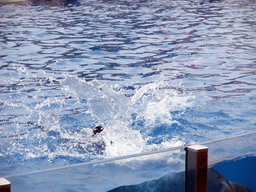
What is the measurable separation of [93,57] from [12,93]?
2.72m

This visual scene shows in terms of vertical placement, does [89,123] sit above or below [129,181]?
below

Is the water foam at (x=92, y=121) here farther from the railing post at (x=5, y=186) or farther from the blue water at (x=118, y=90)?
the railing post at (x=5, y=186)

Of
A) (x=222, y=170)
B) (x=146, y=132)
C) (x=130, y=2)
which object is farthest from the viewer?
(x=130, y=2)

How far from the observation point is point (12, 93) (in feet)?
20.4

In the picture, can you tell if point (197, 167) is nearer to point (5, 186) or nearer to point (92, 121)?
point (5, 186)

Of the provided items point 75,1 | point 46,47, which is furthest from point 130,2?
point 46,47

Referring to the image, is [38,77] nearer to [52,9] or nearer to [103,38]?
[103,38]

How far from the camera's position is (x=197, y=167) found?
6.37 ft

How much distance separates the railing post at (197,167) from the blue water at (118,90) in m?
0.11

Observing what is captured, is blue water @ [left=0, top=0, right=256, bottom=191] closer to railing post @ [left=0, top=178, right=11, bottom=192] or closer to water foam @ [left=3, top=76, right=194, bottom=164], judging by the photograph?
water foam @ [left=3, top=76, right=194, bottom=164]

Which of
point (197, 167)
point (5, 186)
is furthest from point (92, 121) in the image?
point (5, 186)

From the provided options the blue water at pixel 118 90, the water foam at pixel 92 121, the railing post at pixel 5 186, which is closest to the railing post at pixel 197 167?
the blue water at pixel 118 90

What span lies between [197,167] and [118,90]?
4533 millimetres

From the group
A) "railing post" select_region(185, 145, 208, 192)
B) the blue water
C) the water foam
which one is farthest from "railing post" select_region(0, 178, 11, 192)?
the water foam
